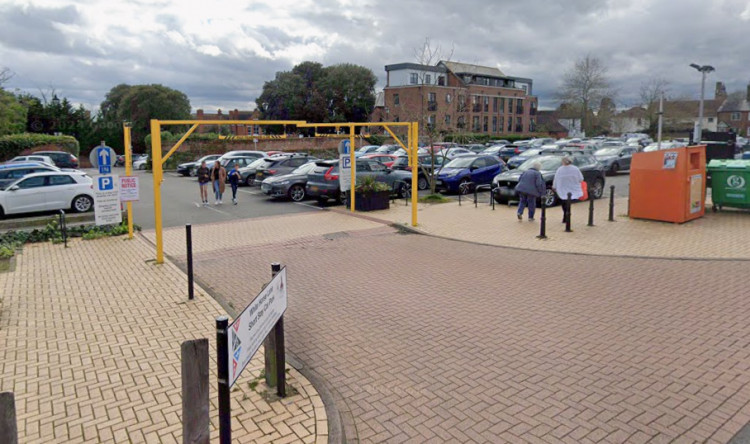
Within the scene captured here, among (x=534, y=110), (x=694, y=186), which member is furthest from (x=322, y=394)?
(x=534, y=110)

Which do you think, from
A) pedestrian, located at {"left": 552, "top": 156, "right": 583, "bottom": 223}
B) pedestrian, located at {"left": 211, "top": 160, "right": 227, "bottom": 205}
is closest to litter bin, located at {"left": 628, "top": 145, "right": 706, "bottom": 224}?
pedestrian, located at {"left": 552, "top": 156, "right": 583, "bottom": 223}

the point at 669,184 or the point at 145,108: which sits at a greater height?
the point at 145,108

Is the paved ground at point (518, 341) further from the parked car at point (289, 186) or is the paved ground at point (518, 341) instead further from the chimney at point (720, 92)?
the chimney at point (720, 92)

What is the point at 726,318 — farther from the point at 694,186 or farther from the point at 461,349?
the point at 694,186

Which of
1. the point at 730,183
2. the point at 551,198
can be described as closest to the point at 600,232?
the point at 551,198

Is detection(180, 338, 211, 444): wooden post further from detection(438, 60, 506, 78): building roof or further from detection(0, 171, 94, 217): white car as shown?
detection(438, 60, 506, 78): building roof

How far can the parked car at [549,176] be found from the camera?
17406 millimetres

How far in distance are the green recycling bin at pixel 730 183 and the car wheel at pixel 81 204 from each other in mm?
18606

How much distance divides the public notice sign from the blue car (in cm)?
1666

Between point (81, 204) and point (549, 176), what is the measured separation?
49.5 feet

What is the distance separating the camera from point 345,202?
1831cm

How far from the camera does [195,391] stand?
3.38m

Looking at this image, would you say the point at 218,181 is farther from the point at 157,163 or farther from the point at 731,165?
the point at 731,165

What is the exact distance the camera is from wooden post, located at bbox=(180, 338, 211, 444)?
3.34m
